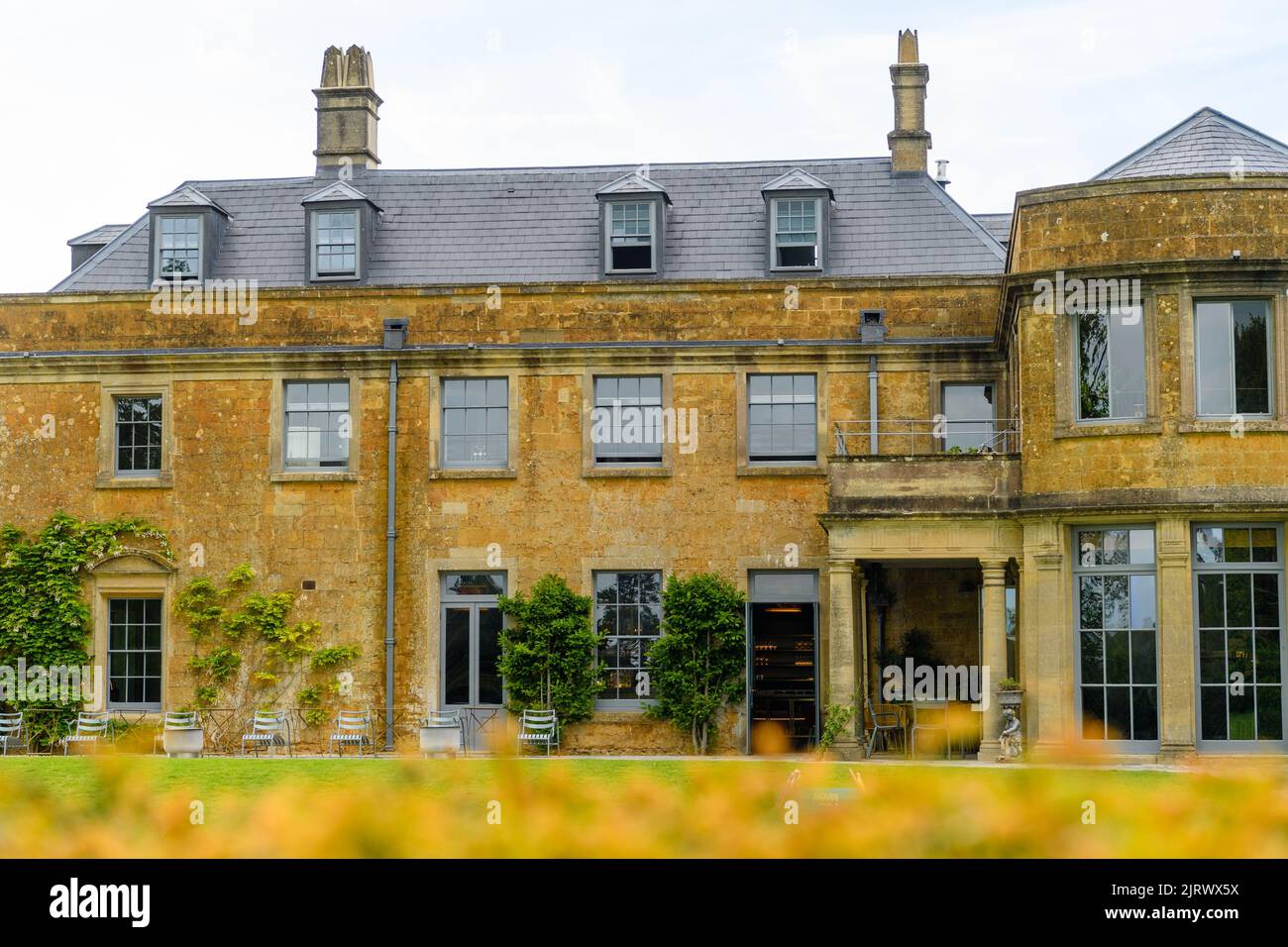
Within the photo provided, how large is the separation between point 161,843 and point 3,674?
2242 centimetres

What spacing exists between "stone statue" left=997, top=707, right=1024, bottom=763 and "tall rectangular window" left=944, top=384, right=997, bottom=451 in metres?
5.10

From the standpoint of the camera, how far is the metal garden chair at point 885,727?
72.3 feet

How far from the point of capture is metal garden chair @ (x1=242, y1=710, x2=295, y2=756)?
23.6 metres

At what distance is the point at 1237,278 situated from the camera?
19.1 metres

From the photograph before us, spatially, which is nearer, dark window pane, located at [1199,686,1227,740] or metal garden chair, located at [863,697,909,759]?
dark window pane, located at [1199,686,1227,740]

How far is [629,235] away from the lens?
26.2m

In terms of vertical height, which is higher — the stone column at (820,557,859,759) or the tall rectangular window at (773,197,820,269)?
the tall rectangular window at (773,197,820,269)

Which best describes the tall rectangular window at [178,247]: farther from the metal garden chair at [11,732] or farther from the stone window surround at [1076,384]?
the stone window surround at [1076,384]

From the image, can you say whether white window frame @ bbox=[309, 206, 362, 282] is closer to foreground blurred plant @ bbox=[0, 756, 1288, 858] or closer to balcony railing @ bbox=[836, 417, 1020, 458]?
balcony railing @ bbox=[836, 417, 1020, 458]

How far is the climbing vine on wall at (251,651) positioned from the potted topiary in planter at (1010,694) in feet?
31.7

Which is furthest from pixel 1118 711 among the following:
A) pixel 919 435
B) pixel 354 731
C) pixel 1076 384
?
pixel 354 731

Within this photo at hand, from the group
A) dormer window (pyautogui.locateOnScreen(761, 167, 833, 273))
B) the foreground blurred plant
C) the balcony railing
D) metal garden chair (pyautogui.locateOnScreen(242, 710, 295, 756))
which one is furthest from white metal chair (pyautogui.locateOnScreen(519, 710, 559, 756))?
the foreground blurred plant

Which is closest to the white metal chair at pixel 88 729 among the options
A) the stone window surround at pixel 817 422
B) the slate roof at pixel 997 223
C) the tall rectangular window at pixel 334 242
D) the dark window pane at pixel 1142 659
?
the tall rectangular window at pixel 334 242

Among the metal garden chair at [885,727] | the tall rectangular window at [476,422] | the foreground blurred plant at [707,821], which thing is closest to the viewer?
the foreground blurred plant at [707,821]
